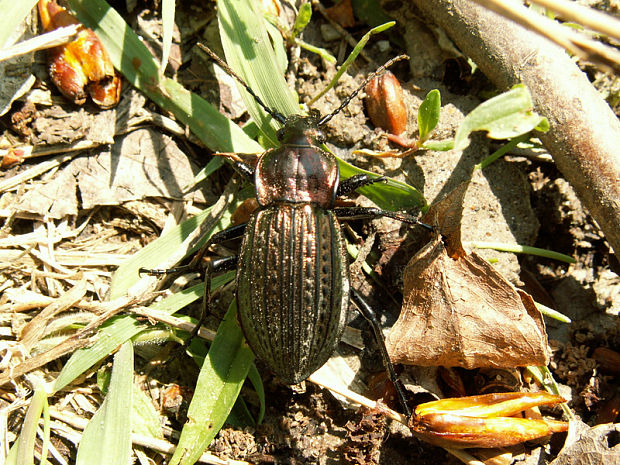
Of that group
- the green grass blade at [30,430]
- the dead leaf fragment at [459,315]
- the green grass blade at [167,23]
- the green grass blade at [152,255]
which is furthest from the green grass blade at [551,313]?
Result: the green grass blade at [30,430]

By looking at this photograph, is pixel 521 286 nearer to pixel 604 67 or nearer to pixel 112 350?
pixel 604 67

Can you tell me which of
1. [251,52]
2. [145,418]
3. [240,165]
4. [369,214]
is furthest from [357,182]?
[145,418]

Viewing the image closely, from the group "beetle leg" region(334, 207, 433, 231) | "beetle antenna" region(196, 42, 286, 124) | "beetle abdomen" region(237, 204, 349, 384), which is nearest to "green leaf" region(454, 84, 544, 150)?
"beetle leg" region(334, 207, 433, 231)

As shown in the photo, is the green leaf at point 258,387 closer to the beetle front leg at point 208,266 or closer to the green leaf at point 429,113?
the beetle front leg at point 208,266

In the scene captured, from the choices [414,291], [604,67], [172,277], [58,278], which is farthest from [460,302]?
[58,278]

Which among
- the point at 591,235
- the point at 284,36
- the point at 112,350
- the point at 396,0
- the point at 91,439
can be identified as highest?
the point at 396,0

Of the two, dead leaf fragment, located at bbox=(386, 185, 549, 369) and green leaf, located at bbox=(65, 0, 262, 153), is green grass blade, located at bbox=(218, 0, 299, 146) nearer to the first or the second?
green leaf, located at bbox=(65, 0, 262, 153)
